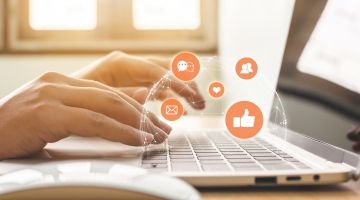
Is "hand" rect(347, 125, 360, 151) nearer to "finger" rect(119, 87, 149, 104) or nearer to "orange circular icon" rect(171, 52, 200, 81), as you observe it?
"orange circular icon" rect(171, 52, 200, 81)

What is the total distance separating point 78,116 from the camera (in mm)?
544

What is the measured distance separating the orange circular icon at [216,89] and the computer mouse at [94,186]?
0.98ft

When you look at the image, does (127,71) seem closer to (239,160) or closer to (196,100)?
(196,100)

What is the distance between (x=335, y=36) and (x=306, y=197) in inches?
9.3

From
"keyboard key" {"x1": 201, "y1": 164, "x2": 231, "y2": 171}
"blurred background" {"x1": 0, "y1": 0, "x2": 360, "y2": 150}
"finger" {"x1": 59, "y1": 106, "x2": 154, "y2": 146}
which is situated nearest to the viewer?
"keyboard key" {"x1": 201, "y1": 164, "x2": 231, "y2": 171}

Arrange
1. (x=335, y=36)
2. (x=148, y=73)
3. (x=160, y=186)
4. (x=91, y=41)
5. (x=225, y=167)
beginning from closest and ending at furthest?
(x=160, y=186)
(x=225, y=167)
(x=335, y=36)
(x=148, y=73)
(x=91, y=41)

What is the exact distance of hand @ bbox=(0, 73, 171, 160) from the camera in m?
0.55

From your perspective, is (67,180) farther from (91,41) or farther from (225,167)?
(91,41)

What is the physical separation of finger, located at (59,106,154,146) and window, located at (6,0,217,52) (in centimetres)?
137

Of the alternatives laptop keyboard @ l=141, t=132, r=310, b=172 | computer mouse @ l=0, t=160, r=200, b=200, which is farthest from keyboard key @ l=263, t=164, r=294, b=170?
computer mouse @ l=0, t=160, r=200, b=200

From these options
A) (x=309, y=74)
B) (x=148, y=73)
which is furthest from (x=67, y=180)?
(x=148, y=73)

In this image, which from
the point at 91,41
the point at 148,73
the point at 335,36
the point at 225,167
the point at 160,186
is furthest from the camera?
the point at 91,41

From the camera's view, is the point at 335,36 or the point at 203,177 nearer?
the point at 203,177

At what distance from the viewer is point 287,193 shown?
416mm
